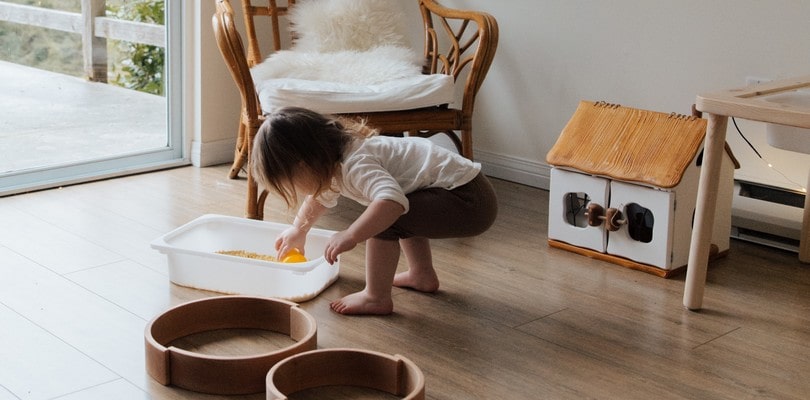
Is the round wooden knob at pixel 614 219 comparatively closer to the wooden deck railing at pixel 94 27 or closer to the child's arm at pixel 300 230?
the child's arm at pixel 300 230

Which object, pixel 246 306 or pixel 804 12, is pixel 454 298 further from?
pixel 804 12

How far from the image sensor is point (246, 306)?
2.02 m

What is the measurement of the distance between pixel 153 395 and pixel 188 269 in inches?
22.2

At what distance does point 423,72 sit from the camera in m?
3.20

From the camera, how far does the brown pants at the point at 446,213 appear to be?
2.09 metres

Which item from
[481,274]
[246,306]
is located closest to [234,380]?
[246,306]

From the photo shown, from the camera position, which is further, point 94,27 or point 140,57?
point 140,57

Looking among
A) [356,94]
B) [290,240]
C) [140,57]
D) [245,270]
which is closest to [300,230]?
[290,240]

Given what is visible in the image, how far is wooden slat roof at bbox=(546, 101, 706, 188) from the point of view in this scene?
2465 mm

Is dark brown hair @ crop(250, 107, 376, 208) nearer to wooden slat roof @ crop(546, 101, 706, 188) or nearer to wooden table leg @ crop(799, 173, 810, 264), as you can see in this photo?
wooden slat roof @ crop(546, 101, 706, 188)

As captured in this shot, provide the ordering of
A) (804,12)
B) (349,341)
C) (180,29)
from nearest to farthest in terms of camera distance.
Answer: (349,341) → (804,12) → (180,29)

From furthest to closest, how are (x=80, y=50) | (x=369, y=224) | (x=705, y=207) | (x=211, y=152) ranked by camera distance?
(x=211, y=152), (x=80, y=50), (x=705, y=207), (x=369, y=224)

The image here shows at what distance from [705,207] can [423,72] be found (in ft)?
4.35

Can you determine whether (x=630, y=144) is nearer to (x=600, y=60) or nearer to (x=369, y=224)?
(x=600, y=60)
